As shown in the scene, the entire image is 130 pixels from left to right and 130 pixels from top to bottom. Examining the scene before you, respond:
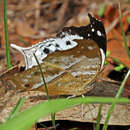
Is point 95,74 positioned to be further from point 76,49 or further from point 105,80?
point 105,80

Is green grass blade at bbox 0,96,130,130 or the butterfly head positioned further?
the butterfly head

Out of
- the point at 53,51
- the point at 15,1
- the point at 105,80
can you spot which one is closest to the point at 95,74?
the point at 53,51

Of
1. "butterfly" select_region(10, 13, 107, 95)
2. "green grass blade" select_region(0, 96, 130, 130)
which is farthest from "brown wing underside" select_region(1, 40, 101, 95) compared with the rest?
"green grass blade" select_region(0, 96, 130, 130)

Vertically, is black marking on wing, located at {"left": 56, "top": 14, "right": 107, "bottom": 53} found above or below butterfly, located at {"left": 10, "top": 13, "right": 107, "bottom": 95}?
above

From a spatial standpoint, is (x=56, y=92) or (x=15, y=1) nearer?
(x=56, y=92)

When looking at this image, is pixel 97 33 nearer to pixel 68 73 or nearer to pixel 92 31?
pixel 92 31

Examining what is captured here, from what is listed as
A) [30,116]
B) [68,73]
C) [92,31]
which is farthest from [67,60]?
[30,116]

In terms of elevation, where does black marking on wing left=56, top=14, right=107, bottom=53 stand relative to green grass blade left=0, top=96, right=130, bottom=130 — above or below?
above

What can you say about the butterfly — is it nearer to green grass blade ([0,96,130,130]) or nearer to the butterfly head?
the butterfly head
